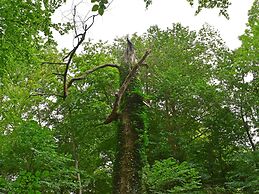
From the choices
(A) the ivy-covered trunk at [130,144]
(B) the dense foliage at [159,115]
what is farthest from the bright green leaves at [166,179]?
(A) the ivy-covered trunk at [130,144]

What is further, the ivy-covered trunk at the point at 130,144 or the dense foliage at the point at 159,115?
the dense foliage at the point at 159,115

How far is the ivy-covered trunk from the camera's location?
589cm

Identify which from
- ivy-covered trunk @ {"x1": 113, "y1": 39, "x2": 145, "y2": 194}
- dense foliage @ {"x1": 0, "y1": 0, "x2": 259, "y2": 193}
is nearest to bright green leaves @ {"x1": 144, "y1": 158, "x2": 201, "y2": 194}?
dense foliage @ {"x1": 0, "y1": 0, "x2": 259, "y2": 193}

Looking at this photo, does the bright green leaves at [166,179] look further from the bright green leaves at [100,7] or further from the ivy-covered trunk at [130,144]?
the bright green leaves at [100,7]

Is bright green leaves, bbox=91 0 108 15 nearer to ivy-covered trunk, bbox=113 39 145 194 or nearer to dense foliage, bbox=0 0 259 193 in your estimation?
ivy-covered trunk, bbox=113 39 145 194

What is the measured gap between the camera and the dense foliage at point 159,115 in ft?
38.4

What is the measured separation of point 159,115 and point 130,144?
9.11m

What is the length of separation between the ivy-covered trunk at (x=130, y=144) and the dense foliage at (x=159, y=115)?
159 inches

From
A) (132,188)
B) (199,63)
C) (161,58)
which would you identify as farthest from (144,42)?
(132,188)

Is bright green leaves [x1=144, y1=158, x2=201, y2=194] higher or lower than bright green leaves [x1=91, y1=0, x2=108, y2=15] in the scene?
higher

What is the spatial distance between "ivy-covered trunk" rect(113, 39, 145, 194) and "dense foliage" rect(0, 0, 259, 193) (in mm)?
4030

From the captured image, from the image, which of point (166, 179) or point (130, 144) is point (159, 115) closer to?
point (166, 179)

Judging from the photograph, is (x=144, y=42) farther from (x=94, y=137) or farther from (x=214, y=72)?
(x=94, y=137)

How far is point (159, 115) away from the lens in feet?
50.9
